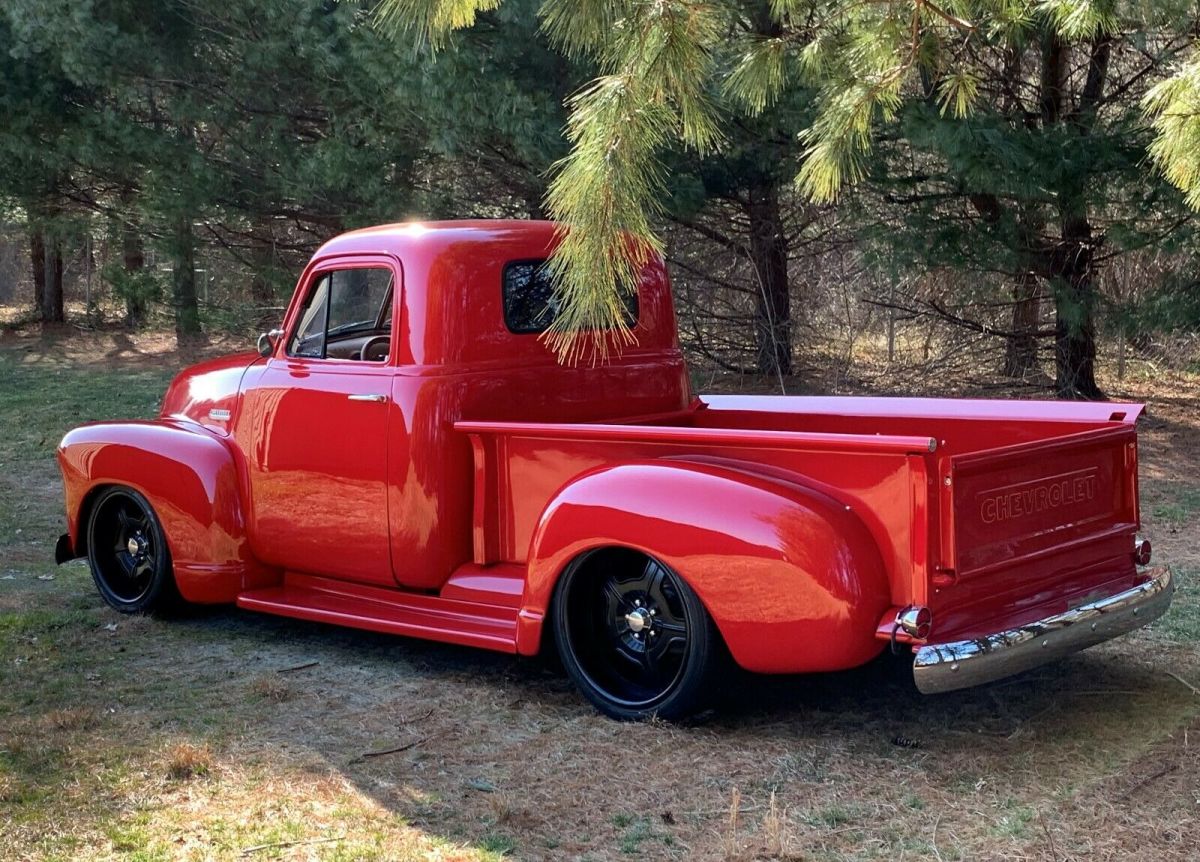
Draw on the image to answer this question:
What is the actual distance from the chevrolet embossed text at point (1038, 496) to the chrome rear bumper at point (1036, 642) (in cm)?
36

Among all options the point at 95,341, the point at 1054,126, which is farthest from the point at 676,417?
the point at 95,341

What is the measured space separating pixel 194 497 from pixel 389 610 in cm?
116

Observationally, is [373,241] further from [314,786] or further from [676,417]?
[314,786]

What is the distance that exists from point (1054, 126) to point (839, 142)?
16.0 feet

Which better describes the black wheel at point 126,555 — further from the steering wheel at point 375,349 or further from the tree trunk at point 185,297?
the tree trunk at point 185,297

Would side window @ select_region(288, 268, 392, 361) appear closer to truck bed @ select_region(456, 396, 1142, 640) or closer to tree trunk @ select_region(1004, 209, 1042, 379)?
truck bed @ select_region(456, 396, 1142, 640)

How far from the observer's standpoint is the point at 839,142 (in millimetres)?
5848

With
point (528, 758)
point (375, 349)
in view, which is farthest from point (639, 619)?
point (375, 349)

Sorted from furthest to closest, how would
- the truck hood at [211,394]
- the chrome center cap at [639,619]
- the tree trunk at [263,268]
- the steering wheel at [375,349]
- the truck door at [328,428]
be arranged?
1. the tree trunk at [263,268]
2. the truck hood at [211,394]
3. the steering wheel at [375,349]
4. the truck door at [328,428]
5. the chrome center cap at [639,619]

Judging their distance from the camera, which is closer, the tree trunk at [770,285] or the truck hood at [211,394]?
the truck hood at [211,394]

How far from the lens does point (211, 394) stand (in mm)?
6367

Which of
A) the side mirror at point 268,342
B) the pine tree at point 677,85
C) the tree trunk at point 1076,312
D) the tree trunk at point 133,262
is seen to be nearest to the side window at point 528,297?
the pine tree at point 677,85

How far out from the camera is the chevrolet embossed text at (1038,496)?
4.35 meters

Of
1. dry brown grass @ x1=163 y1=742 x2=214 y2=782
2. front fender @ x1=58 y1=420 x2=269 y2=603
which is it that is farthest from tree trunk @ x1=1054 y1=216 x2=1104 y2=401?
dry brown grass @ x1=163 y1=742 x2=214 y2=782
